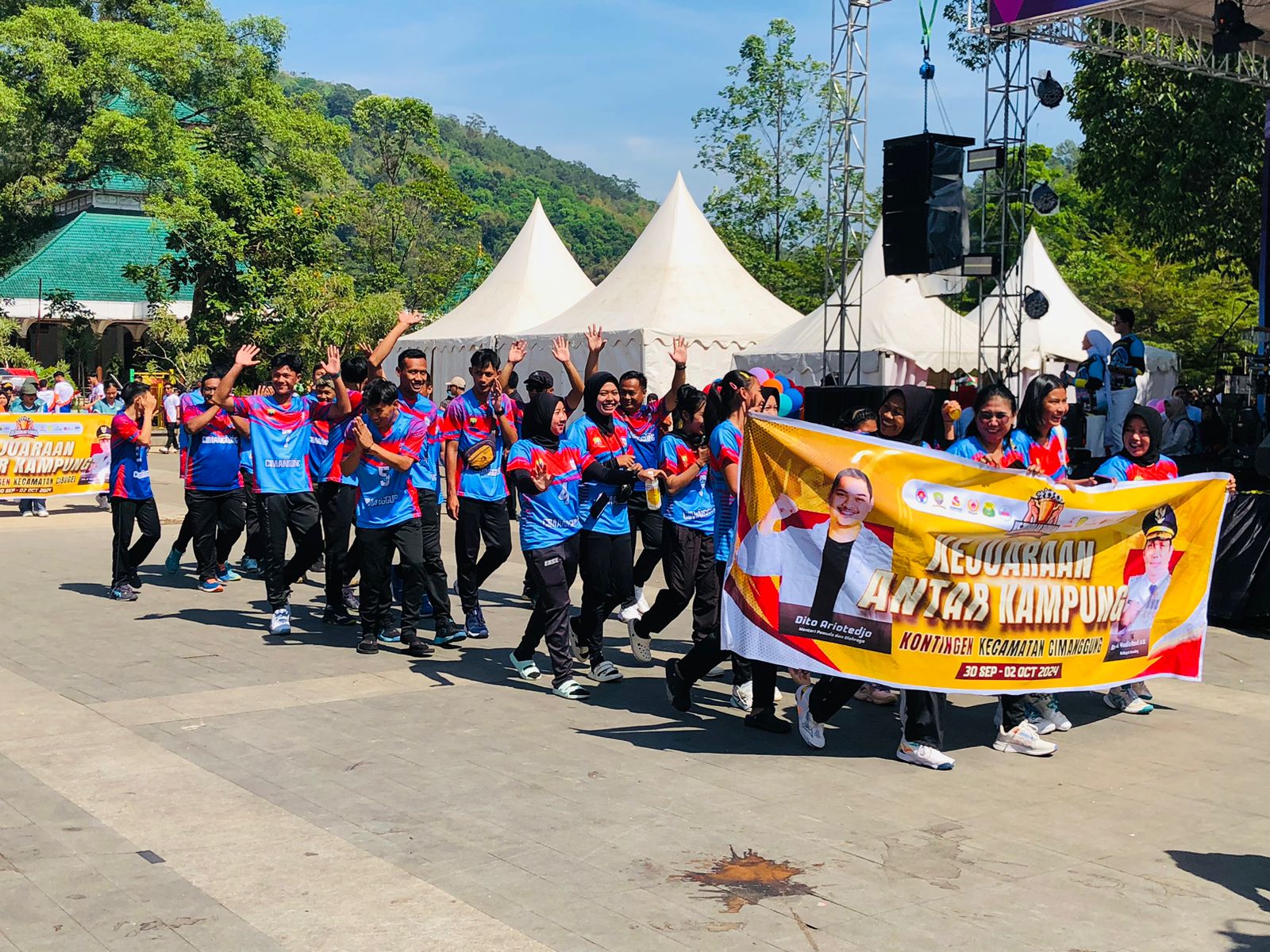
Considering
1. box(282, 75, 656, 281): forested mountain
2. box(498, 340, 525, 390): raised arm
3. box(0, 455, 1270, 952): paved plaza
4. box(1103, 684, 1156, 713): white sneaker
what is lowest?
box(0, 455, 1270, 952): paved plaza

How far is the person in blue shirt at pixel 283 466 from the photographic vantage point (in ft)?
33.9

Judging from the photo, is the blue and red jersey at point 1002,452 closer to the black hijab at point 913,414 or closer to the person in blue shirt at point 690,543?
the black hijab at point 913,414

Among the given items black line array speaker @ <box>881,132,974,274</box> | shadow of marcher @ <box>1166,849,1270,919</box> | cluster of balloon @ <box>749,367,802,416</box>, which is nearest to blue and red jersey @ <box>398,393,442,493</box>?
cluster of balloon @ <box>749,367,802,416</box>

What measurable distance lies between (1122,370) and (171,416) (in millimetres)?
22622

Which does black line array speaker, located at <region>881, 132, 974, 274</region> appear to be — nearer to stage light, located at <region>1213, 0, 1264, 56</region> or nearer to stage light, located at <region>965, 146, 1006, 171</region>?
stage light, located at <region>965, 146, 1006, 171</region>

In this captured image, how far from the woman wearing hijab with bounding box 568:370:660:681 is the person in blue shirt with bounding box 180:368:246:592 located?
14.4ft

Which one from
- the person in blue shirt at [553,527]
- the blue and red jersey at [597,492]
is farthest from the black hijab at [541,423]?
the blue and red jersey at [597,492]

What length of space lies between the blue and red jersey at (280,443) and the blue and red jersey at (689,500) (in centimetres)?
320

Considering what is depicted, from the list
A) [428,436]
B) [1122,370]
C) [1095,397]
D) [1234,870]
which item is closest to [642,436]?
[428,436]

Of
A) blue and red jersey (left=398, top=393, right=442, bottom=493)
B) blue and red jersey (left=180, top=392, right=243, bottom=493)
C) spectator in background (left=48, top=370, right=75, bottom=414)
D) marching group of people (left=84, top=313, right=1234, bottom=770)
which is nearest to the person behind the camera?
marching group of people (left=84, top=313, right=1234, bottom=770)

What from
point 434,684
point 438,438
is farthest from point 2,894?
point 438,438

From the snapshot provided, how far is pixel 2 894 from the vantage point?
4.81 metres

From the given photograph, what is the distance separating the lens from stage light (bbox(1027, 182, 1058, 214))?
63.6ft

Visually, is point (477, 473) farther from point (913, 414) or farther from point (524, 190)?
point (524, 190)
